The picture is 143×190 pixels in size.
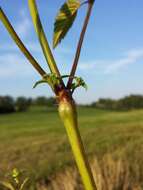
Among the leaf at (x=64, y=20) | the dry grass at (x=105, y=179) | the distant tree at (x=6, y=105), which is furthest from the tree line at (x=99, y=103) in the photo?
the leaf at (x=64, y=20)

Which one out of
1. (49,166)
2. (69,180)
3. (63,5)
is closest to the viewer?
(63,5)

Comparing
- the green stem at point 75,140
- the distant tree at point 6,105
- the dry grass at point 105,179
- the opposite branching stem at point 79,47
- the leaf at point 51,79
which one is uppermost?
the distant tree at point 6,105

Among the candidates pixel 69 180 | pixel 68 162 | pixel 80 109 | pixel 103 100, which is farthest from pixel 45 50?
pixel 103 100

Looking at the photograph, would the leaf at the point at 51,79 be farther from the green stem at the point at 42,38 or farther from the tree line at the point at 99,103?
the tree line at the point at 99,103

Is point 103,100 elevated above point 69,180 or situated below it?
above

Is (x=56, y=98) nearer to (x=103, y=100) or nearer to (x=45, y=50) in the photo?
(x=45, y=50)

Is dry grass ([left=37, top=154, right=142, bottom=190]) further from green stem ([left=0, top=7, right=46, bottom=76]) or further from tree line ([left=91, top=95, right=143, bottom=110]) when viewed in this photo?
tree line ([left=91, top=95, right=143, bottom=110])

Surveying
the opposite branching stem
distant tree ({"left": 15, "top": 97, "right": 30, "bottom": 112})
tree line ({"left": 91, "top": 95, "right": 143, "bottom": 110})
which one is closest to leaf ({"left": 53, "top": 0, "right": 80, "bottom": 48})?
the opposite branching stem
